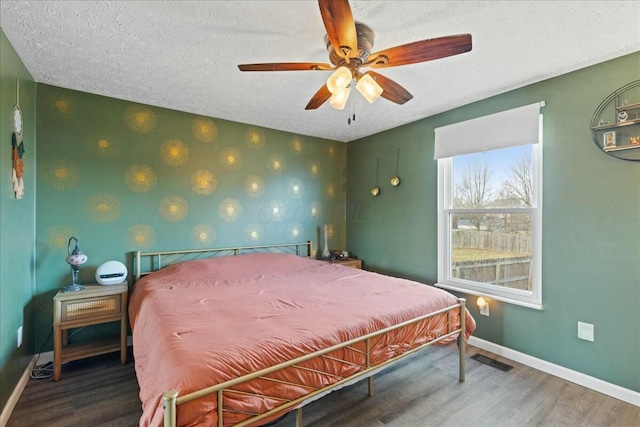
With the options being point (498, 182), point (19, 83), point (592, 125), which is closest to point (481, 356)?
point (498, 182)

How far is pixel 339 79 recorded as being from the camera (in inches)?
68.4

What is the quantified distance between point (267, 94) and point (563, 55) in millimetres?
2377

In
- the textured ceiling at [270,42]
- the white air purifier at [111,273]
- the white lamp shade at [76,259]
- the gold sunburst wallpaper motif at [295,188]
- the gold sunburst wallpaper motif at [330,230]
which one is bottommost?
the white air purifier at [111,273]

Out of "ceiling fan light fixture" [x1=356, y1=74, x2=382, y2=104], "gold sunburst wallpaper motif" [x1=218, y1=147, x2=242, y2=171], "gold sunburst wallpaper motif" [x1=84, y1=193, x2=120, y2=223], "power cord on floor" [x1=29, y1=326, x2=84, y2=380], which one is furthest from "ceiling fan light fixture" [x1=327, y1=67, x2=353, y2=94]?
"power cord on floor" [x1=29, y1=326, x2=84, y2=380]

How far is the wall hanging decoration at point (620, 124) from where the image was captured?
2137 millimetres

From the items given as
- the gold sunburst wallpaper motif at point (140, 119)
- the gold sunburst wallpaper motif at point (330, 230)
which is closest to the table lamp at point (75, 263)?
the gold sunburst wallpaper motif at point (140, 119)

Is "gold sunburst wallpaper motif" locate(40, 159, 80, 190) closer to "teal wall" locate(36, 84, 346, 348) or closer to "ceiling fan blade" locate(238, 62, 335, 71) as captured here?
"teal wall" locate(36, 84, 346, 348)

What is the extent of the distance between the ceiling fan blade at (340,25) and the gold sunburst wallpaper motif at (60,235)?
2910mm

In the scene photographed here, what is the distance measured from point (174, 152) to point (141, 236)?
970 mm

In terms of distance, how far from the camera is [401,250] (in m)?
3.87

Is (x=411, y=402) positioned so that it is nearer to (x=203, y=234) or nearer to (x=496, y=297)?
(x=496, y=297)

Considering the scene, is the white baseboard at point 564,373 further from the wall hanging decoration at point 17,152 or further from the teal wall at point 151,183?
the wall hanging decoration at point 17,152

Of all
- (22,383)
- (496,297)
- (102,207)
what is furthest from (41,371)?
(496,297)

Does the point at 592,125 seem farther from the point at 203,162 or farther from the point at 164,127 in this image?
the point at 164,127
